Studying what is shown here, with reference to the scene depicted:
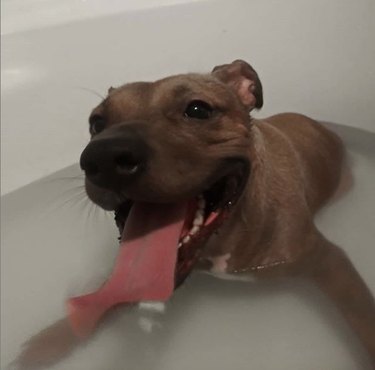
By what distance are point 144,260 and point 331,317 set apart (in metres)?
0.74

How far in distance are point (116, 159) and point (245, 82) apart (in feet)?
2.17

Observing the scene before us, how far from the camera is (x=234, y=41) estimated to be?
9.52ft

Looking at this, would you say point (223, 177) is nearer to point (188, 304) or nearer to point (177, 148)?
point (177, 148)

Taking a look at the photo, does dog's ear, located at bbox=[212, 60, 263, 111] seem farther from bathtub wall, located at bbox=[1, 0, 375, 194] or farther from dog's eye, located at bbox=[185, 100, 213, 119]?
bathtub wall, located at bbox=[1, 0, 375, 194]

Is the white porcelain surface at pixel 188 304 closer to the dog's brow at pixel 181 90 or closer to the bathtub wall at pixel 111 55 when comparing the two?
the bathtub wall at pixel 111 55

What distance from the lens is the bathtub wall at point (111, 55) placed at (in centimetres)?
285

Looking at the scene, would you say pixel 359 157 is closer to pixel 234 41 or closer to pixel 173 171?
pixel 234 41

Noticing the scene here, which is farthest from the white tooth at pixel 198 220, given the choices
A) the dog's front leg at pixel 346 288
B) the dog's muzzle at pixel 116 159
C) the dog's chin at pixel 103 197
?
the dog's front leg at pixel 346 288

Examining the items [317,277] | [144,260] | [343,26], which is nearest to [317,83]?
[343,26]

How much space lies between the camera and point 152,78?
296 cm

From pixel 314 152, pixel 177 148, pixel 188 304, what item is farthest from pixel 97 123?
pixel 314 152

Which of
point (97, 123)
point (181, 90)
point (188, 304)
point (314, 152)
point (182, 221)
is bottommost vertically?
point (188, 304)

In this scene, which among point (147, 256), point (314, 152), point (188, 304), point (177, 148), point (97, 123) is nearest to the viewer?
point (177, 148)

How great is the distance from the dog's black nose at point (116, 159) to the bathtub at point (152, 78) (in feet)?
2.47
